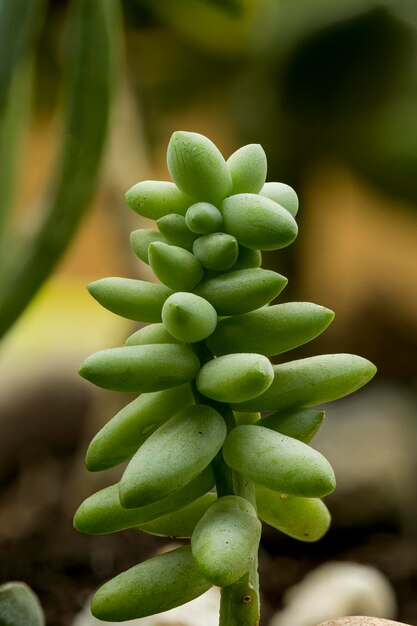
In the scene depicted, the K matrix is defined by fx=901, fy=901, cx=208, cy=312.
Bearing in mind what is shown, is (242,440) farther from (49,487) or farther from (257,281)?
(49,487)

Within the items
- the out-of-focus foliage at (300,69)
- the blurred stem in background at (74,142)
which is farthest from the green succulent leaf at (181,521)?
the out-of-focus foliage at (300,69)

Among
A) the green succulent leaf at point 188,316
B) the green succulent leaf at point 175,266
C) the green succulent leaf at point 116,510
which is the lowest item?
the green succulent leaf at point 116,510

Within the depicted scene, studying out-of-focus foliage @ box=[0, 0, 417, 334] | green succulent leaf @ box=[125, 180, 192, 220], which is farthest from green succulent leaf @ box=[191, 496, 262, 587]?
out-of-focus foliage @ box=[0, 0, 417, 334]

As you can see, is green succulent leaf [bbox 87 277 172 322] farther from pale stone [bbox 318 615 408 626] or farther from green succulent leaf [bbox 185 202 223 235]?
pale stone [bbox 318 615 408 626]

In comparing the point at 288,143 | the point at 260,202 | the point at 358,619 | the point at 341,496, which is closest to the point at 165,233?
the point at 260,202

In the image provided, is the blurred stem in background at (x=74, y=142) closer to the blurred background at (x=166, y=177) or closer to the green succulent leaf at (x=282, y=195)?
the blurred background at (x=166, y=177)
